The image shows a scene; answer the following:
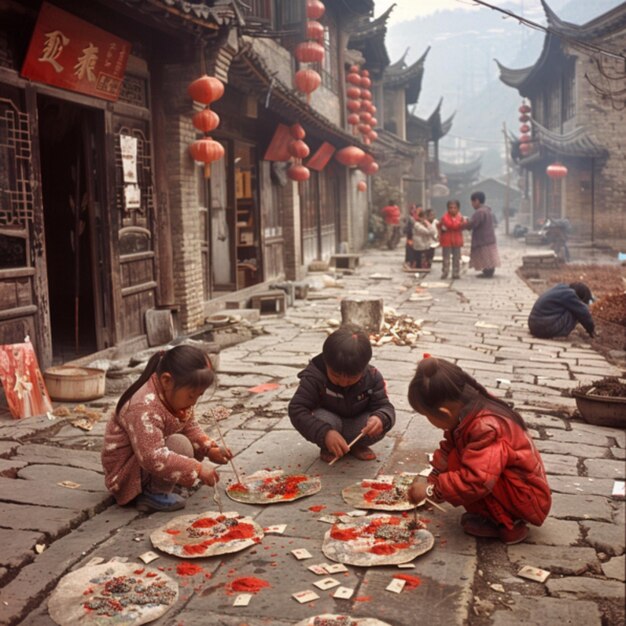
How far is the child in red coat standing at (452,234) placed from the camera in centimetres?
1570

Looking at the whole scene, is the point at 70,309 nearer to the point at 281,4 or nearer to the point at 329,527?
the point at 329,527

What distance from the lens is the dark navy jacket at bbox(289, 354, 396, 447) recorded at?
4.53 meters

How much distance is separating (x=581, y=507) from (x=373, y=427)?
1.18 meters

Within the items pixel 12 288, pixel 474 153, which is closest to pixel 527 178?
pixel 12 288

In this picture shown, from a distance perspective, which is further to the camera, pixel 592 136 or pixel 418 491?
pixel 592 136

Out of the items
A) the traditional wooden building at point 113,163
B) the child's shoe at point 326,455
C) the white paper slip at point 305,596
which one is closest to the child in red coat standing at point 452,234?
the traditional wooden building at point 113,163

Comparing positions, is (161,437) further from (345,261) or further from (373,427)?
(345,261)

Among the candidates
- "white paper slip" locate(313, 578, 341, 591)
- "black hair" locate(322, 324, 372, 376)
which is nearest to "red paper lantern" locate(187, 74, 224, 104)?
"black hair" locate(322, 324, 372, 376)

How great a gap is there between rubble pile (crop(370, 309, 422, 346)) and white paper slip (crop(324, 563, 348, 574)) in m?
5.77

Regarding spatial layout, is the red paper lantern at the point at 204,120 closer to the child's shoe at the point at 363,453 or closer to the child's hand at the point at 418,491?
the child's shoe at the point at 363,453

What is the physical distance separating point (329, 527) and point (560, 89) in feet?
94.0

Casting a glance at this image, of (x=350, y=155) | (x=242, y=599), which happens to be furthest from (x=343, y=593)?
(x=350, y=155)

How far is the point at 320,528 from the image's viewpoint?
3.65m

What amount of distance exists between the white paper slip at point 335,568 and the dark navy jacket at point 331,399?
→ 129cm
